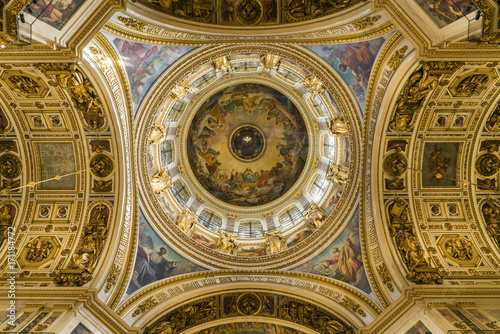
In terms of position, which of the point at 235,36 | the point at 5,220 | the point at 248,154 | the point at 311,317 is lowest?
the point at 311,317

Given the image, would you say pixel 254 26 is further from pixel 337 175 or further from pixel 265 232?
pixel 265 232

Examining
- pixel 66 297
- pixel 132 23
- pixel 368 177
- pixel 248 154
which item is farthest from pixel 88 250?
pixel 248 154

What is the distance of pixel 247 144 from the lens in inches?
920

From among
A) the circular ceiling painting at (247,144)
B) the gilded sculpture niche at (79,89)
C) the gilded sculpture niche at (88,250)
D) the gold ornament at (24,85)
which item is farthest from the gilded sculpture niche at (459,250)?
the gold ornament at (24,85)

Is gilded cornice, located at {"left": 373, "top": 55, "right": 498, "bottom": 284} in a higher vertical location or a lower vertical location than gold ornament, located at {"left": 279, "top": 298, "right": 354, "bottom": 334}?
higher

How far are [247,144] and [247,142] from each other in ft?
0.47

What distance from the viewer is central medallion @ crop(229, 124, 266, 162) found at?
2325 centimetres

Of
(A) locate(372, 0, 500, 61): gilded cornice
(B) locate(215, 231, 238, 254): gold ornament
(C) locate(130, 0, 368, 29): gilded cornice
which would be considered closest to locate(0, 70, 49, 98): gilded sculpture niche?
(C) locate(130, 0, 368, 29): gilded cornice

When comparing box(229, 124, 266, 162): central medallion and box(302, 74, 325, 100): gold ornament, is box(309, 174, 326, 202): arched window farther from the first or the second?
box(302, 74, 325, 100): gold ornament

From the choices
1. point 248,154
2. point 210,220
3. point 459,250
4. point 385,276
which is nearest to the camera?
point 385,276

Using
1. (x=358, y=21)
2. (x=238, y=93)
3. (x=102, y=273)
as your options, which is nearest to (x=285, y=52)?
(x=358, y=21)

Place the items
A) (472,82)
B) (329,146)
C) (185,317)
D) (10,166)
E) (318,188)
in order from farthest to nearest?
1. (318,188)
2. (329,146)
3. (185,317)
4. (10,166)
5. (472,82)

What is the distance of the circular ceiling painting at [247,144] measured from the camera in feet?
71.1

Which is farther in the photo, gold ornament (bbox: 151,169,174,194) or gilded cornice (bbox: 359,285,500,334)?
gold ornament (bbox: 151,169,174,194)
